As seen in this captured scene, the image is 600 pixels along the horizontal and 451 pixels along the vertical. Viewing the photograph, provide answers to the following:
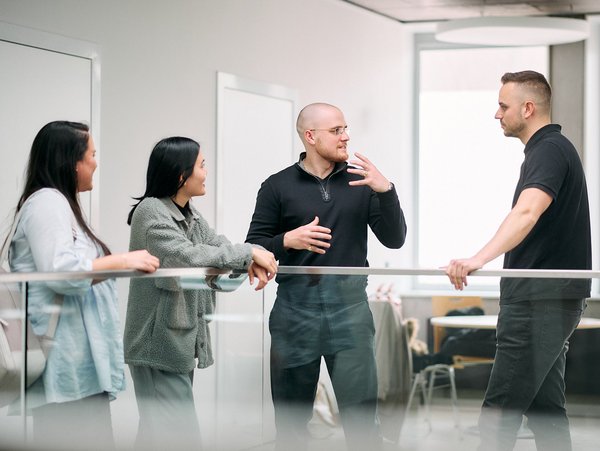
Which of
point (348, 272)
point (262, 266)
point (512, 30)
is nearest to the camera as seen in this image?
point (262, 266)

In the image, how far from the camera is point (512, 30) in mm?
7762

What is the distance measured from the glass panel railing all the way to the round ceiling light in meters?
4.21

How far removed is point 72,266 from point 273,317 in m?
0.94

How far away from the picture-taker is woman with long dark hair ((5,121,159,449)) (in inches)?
122

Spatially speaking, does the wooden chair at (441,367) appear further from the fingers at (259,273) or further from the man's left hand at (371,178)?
the fingers at (259,273)

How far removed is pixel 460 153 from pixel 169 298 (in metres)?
6.34

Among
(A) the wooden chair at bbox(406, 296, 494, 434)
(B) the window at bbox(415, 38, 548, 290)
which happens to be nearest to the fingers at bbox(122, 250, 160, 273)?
(A) the wooden chair at bbox(406, 296, 494, 434)

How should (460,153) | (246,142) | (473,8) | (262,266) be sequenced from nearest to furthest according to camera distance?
(262,266) → (246,142) → (473,8) → (460,153)

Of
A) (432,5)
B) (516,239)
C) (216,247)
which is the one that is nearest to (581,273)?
(516,239)

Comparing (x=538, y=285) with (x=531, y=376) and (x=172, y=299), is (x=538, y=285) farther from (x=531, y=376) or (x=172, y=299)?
(x=172, y=299)

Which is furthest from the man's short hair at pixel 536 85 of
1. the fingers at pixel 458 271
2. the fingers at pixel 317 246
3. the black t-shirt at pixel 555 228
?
the fingers at pixel 317 246

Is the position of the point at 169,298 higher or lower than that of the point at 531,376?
higher

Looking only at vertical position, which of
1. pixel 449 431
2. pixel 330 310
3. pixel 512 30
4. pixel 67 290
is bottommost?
pixel 449 431

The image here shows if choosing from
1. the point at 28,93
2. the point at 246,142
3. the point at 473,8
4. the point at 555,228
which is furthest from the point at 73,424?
the point at 473,8
